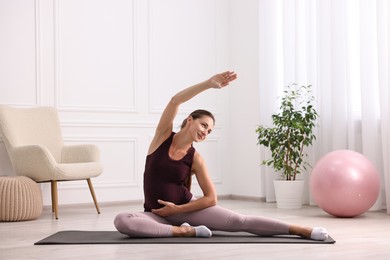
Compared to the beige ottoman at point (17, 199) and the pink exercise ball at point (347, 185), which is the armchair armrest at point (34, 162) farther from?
the pink exercise ball at point (347, 185)

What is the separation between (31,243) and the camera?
3.67 meters

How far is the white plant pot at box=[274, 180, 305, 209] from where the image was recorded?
5793mm

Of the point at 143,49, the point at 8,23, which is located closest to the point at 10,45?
the point at 8,23

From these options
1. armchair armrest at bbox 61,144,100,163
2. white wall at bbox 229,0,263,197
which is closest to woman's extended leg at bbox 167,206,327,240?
armchair armrest at bbox 61,144,100,163

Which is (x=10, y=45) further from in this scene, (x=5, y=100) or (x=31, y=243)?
(x=31, y=243)

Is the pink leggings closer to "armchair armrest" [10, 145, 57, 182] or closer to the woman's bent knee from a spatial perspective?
the woman's bent knee

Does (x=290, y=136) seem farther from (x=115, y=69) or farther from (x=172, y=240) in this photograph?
(x=172, y=240)

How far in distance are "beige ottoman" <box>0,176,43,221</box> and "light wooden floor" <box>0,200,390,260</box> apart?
0.34 ft

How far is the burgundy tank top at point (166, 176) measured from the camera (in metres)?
3.66

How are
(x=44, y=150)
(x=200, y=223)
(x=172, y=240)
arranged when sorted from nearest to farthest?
(x=172, y=240), (x=200, y=223), (x=44, y=150)

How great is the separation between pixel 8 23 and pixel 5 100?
2.13ft

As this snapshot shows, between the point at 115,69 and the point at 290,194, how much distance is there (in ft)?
6.44

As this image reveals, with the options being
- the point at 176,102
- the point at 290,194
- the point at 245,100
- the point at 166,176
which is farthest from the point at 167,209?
the point at 245,100

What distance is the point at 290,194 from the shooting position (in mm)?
5797
